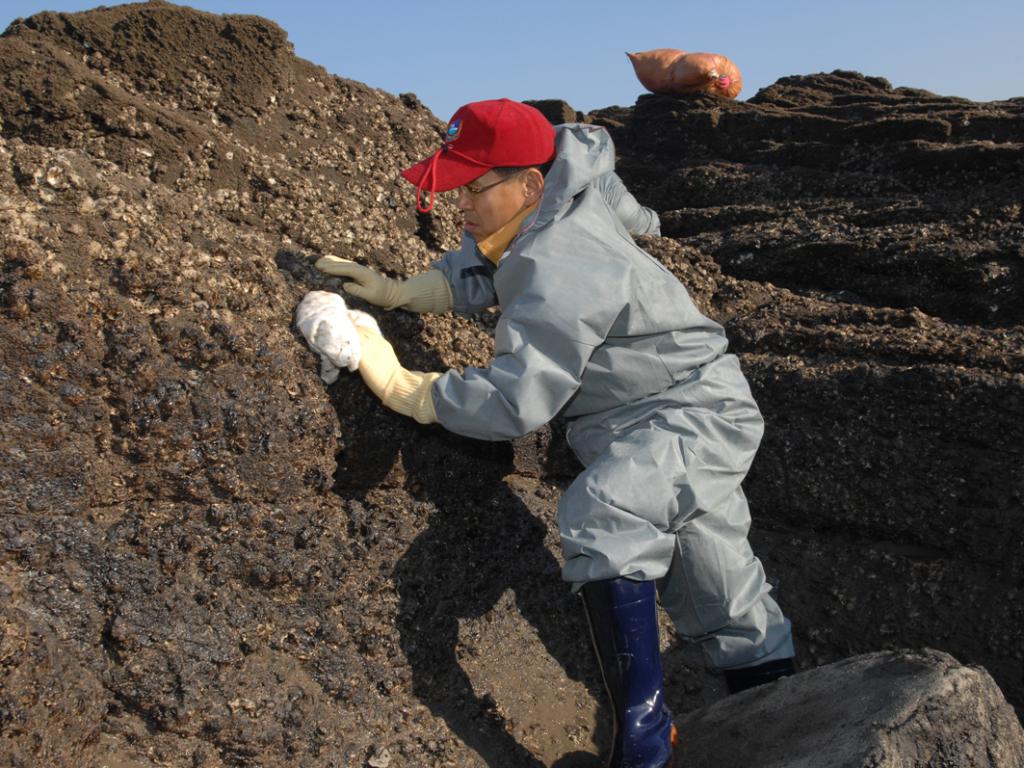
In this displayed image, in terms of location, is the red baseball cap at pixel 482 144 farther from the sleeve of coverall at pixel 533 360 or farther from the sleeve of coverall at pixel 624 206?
the sleeve of coverall at pixel 624 206

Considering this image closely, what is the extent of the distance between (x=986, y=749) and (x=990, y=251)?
264 cm

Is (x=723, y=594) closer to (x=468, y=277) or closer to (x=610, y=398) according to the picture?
(x=610, y=398)

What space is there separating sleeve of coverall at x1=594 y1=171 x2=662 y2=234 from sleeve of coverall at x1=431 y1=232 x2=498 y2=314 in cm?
46

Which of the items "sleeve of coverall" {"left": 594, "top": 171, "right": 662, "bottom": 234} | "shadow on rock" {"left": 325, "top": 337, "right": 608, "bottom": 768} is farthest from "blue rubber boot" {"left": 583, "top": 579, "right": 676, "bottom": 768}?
"sleeve of coverall" {"left": 594, "top": 171, "right": 662, "bottom": 234}

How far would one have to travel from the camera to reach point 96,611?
1.58 metres

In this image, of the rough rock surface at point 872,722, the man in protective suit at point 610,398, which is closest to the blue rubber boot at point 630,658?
the man in protective suit at point 610,398

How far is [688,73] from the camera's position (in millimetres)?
9258

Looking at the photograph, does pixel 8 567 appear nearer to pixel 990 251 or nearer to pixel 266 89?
pixel 266 89

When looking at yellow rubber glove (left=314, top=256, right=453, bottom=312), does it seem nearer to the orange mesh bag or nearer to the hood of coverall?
the hood of coverall

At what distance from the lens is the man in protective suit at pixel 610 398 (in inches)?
68.3

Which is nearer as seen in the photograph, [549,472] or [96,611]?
[96,611]

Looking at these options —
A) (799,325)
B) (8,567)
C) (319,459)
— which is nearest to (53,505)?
(8,567)

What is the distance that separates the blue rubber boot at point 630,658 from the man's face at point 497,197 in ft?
2.57

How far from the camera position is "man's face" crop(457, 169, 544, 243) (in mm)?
1973
